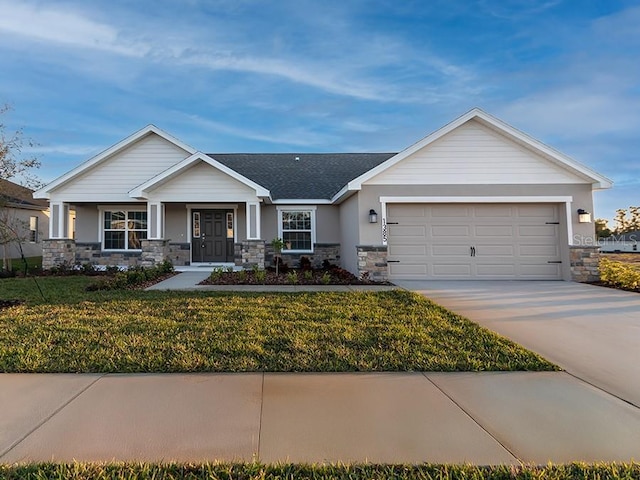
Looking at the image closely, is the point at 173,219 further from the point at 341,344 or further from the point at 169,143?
→ the point at 341,344

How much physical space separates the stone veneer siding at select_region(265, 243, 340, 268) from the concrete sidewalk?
10.8m

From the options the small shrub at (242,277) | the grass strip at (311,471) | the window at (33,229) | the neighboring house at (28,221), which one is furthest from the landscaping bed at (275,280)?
the window at (33,229)

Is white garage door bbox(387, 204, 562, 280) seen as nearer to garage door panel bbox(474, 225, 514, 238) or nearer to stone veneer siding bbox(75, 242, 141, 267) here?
garage door panel bbox(474, 225, 514, 238)

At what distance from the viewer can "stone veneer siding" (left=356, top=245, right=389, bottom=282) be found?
33.8 ft

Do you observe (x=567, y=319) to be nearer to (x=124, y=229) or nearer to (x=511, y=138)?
(x=511, y=138)

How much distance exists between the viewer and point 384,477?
2.04 metres

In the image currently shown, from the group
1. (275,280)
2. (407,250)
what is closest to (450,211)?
(407,250)

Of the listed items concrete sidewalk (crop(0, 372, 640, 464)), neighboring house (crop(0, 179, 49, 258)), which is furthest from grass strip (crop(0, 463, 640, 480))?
neighboring house (crop(0, 179, 49, 258))

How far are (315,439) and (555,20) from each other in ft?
41.4

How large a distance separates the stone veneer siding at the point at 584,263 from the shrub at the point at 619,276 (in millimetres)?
236

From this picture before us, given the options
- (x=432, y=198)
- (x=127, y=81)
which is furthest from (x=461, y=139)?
(x=127, y=81)

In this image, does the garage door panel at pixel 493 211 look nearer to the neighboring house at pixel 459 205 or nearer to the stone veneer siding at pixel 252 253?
the neighboring house at pixel 459 205

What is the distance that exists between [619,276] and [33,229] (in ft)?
92.5

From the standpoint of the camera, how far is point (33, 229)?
65.9ft
